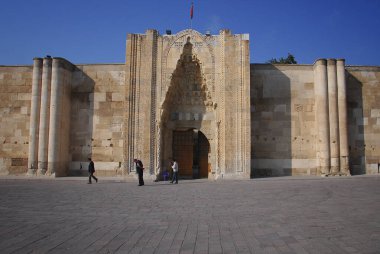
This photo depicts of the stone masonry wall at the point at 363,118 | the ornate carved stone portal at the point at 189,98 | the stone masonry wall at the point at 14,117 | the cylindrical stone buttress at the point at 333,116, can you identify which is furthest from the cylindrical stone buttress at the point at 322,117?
the stone masonry wall at the point at 14,117

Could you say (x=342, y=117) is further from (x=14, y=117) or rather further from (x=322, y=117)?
(x=14, y=117)

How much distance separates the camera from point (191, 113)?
17125 mm

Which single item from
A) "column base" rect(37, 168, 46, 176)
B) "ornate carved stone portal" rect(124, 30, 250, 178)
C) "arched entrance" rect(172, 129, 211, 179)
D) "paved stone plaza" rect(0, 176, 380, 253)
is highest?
"ornate carved stone portal" rect(124, 30, 250, 178)

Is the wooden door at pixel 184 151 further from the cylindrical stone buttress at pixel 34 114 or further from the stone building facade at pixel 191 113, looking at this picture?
the cylindrical stone buttress at pixel 34 114

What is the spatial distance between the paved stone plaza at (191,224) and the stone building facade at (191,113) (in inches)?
293

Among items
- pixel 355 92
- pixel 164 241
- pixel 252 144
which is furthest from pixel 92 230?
pixel 355 92

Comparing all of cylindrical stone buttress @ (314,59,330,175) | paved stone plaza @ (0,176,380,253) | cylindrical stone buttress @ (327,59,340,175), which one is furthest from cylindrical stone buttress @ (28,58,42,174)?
cylindrical stone buttress @ (327,59,340,175)

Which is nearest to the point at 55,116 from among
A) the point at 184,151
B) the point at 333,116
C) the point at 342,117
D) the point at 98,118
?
the point at 98,118

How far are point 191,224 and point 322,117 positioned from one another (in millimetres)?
13148

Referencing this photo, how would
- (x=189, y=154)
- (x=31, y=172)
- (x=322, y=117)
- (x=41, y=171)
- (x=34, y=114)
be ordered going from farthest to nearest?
(x=189, y=154), (x=322, y=117), (x=34, y=114), (x=31, y=172), (x=41, y=171)

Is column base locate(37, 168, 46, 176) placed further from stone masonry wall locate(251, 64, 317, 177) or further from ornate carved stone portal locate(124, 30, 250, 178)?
stone masonry wall locate(251, 64, 317, 177)

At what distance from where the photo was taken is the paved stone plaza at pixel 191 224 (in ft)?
13.5

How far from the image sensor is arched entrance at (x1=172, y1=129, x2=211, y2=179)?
17.5 meters

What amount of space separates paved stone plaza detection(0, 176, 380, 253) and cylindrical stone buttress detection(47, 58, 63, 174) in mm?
7294
